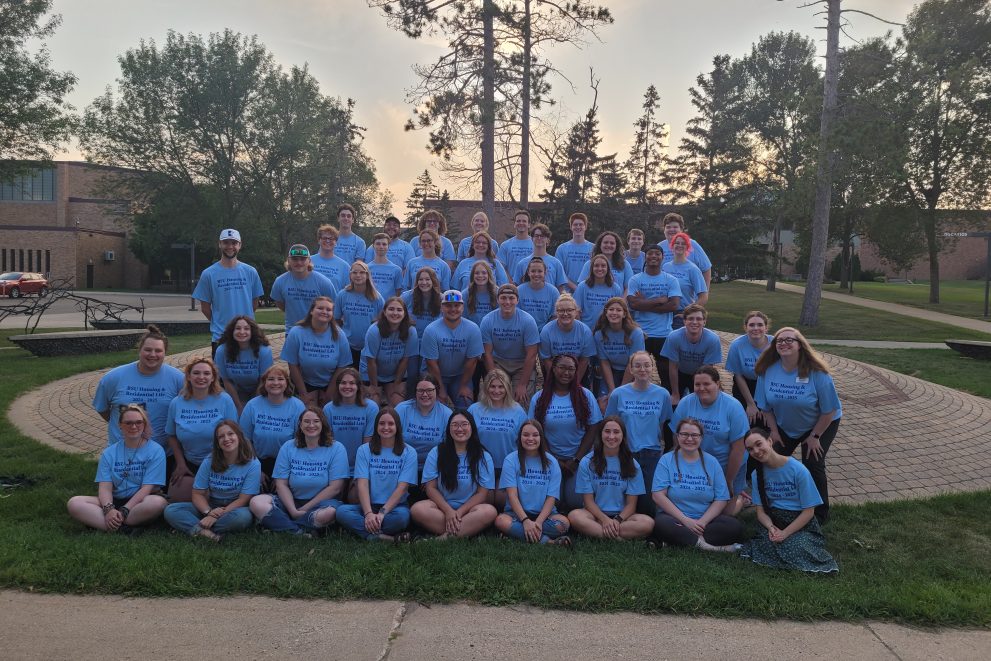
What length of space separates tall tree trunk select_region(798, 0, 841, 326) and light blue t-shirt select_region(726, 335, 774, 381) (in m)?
17.1

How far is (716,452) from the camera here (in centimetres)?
586

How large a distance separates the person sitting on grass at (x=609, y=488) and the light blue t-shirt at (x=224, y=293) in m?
4.00

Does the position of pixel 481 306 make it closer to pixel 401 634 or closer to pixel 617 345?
pixel 617 345

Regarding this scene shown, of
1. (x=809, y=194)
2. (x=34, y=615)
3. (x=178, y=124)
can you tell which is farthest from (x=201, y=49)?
(x=34, y=615)

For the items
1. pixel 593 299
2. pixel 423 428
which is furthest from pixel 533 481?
pixel 593 299

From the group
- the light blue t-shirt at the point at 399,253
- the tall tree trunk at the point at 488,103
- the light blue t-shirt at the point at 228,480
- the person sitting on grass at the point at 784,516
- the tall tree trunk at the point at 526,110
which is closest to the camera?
the person sitting on grass at the point at 784,516

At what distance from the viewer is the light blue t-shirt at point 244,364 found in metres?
6.57

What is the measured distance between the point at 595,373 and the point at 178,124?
122 feet

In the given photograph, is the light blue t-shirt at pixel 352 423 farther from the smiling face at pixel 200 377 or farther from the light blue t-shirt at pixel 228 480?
the smiling face at pixel 200 377

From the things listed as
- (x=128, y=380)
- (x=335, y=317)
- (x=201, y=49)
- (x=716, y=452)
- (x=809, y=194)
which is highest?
(x=201, y=49)

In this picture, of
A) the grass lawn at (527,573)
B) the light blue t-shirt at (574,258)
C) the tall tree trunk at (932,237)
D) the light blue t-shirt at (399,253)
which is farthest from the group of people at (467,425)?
the tall tree trunk at (932,237)

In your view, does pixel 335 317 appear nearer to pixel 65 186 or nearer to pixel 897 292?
pixel 897 292

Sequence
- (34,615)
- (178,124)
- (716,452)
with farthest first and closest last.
Answer: 1. (178,124)
2. (716,452)
3. (34,615)

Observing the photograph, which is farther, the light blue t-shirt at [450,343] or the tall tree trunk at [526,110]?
the tall tree trunk at [526,110]
